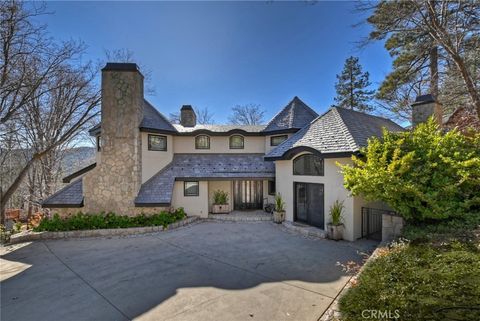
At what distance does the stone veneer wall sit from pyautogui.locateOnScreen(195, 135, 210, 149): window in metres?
10.4

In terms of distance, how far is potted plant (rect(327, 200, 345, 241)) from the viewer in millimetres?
8195

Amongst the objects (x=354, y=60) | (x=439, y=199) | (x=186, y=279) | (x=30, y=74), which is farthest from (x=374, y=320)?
(x=354, y=60)

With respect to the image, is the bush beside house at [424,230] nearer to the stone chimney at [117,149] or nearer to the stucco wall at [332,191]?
the stucco wall at [332,191]

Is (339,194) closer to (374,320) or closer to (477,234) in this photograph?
(477,234)

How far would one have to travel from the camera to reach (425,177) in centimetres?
607

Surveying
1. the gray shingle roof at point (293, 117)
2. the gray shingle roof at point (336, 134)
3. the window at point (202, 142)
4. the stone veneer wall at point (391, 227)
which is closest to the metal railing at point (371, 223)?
the stone veneer wall at point (391, 227)

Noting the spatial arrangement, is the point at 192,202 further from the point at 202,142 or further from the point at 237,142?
the point at 237,142

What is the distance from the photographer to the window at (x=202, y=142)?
14.1 meters

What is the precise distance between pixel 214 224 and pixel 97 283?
19.8 feet

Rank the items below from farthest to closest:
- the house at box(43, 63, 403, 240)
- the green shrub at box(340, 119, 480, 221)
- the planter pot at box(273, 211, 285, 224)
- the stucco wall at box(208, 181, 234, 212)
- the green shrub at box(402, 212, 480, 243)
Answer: the stucco wall at box(208, 181, 234, 212) → the planter pot at box(273, 211, 285, 224) → the house at box(43, 63, 403, 240) → the green shrub at box(340, 119, 480, 221) → the green shrub at box(402, 212, 480, 243)

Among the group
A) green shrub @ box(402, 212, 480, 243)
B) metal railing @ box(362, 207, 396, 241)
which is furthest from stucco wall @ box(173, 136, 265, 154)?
green shrub @ box(402, 212, 480, 243)

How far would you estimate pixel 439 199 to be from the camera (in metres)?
5.93

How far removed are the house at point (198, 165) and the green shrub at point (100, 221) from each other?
400 mm

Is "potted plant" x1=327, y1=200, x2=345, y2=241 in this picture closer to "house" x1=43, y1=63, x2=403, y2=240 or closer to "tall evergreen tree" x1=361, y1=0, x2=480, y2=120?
"house" x1=43, y1=63, x2=403, y2=240
